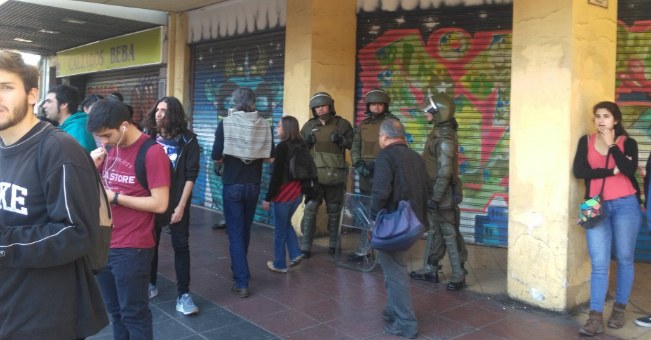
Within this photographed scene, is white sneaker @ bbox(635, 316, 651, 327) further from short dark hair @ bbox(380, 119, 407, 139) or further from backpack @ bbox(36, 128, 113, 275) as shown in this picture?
backpack @ bbox(36, 128, 113, 275)

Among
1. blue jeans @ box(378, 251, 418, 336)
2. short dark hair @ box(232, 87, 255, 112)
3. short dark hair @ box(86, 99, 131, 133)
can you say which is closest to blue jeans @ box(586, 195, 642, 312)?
blue jeans @ box(378, 251, 418, 336)

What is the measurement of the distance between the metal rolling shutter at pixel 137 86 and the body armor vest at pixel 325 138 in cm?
572

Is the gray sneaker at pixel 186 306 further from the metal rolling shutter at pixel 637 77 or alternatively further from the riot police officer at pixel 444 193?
the metal rolling shutter at pixel 637 77

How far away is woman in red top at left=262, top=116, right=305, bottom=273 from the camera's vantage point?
559 centimetres

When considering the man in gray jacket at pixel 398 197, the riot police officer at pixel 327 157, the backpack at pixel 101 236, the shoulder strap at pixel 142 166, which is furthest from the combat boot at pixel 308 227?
the backpack at pixel 101 236

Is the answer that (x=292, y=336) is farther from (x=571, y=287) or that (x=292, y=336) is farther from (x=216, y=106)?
(x=216, y=106)

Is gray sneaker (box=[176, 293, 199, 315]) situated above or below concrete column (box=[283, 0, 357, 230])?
below

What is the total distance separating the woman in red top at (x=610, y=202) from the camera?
421cm

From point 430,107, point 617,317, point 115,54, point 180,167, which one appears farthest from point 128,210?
point 115,54

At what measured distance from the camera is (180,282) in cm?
458

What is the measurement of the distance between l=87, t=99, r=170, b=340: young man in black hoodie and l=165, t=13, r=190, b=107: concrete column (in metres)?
7.47

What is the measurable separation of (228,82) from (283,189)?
4.59 metres

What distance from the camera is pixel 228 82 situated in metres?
9.70

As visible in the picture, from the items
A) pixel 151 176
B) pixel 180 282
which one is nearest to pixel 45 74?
pixel 180 282
